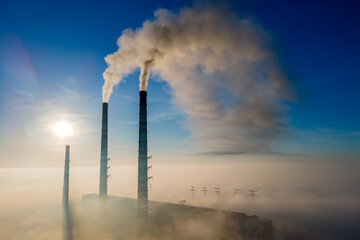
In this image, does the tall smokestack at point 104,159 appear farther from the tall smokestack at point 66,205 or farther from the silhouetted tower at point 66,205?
the silhouetted tower at point 66,205

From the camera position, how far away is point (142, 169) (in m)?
20.6

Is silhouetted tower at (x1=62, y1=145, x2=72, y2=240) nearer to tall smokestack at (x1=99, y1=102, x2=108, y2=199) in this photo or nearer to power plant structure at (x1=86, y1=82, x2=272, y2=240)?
power plant structure at (x1=86, y1=82, x2=272, y2=240)

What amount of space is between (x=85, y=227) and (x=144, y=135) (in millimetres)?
18600

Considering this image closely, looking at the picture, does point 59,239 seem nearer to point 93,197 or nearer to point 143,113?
point 93,197

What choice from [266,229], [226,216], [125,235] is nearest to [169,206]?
[125,235]

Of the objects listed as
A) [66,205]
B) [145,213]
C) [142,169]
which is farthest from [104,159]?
[66,205]

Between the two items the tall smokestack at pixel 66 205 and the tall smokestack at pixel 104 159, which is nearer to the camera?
the tall smokestack at pixel 104 159

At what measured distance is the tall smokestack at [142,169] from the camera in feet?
67.3

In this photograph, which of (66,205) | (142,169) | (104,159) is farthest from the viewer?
(66,205)

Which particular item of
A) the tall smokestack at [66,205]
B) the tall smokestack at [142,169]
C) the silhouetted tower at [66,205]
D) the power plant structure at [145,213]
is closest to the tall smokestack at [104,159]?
the power plant structure at [145,213]

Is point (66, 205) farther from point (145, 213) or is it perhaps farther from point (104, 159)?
point (145, 213)

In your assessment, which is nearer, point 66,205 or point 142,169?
point 142,169

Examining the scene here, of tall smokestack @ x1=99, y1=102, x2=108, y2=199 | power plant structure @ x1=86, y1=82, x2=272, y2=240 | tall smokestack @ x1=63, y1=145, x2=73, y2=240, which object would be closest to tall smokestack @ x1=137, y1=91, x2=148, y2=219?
power plant structure @ x1=86, y1=82, x2=272, y2=240

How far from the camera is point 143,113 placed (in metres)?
21.1
